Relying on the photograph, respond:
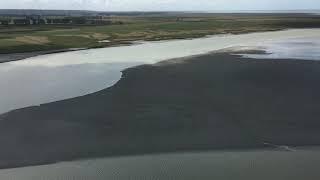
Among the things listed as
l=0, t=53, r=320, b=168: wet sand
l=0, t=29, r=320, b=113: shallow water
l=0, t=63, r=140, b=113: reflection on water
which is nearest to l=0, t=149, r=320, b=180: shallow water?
l=0, t=53, r=320, b=168: wet sand

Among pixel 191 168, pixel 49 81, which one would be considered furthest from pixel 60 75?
pixel 191 168

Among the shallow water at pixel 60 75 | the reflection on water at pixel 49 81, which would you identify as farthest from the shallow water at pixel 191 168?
the reflection on water at pixel 49 81

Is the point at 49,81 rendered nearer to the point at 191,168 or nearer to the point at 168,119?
the point at 168,119

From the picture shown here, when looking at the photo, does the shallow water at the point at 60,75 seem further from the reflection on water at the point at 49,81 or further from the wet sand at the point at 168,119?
the wet sand at the point at 168,119

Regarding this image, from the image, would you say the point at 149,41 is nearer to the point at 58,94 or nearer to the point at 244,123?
the point at 58,94

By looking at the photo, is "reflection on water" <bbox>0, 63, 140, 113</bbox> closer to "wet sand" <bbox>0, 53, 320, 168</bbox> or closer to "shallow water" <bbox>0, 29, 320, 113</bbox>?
"shallow water" <bbox>0, 29, 320, 113</bbox>

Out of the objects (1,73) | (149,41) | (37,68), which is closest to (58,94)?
(1,73)
